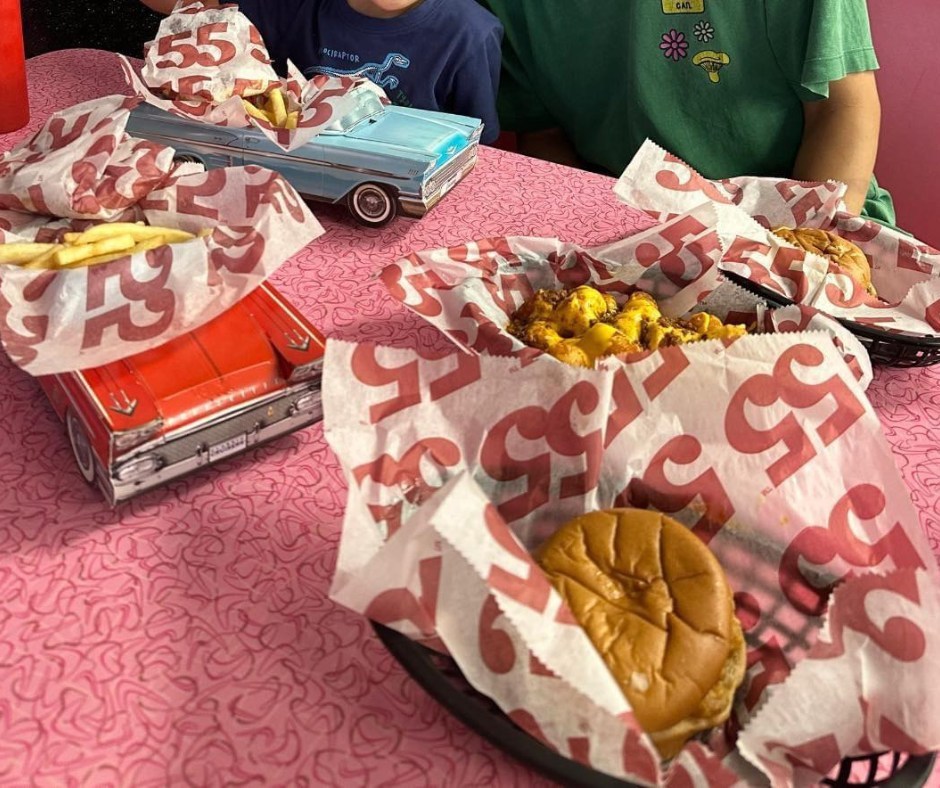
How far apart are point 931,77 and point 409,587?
5.91 ft

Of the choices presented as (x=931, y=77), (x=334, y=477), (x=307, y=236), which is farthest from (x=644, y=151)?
(x=931, y=77)

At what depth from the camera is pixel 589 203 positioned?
145 centimetres

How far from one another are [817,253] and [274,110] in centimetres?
85

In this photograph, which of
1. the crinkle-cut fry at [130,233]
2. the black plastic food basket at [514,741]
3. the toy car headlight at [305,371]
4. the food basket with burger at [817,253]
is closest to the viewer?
the black plastic food basket at [514,741]

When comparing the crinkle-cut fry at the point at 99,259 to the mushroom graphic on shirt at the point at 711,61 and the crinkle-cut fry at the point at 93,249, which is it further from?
the mushroom graphic on shirt at the point at 711,61

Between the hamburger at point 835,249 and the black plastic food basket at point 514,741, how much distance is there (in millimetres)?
724

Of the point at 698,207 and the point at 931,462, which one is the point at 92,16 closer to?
the point at 698,207

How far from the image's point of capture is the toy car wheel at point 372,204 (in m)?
1.26

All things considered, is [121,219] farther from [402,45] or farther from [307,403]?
[402,45]

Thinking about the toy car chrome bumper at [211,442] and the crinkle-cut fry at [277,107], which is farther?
the crinkle-cut fry at [277,107]

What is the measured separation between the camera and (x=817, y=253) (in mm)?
1212

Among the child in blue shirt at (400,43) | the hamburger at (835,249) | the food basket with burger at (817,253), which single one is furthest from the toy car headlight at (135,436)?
the child in blue shirt at (400,43)

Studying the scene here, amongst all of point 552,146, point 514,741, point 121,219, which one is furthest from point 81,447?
point 552,146

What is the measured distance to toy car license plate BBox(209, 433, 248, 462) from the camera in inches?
33.2
